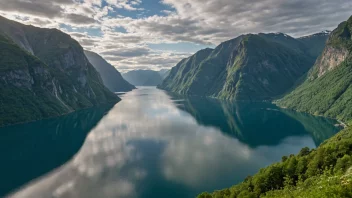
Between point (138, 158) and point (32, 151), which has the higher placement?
point (138, 158)

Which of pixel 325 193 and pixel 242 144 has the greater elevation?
pixel 325 193

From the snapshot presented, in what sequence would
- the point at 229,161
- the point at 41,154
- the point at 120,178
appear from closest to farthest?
1. the point at 120,178
2. the point at 229,161
3. the point at 41,154

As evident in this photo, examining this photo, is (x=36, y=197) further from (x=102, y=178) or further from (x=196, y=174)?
(x=196, y=174)

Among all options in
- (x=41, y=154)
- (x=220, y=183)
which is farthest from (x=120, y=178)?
(x=41, y=154)

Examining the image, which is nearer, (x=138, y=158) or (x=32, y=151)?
(x=138, y=158)

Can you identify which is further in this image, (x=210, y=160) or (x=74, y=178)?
(x=210, y=160)

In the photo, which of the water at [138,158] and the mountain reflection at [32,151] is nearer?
the water at [138,158]

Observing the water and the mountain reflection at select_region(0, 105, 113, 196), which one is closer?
the water

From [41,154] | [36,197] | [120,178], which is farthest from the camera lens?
[41,154]
